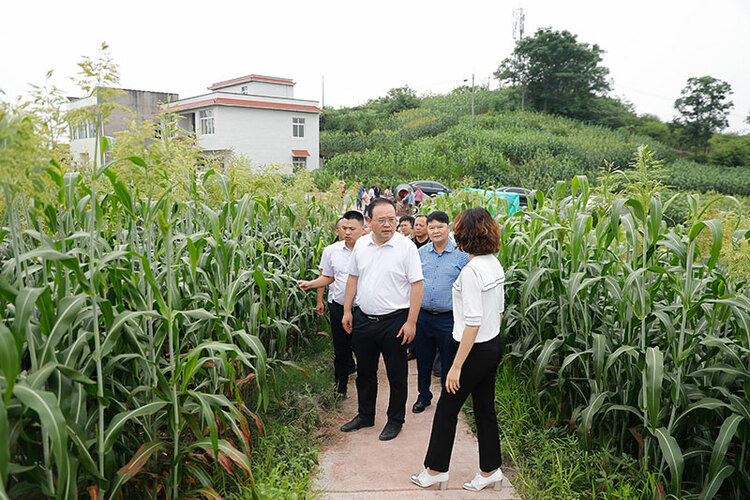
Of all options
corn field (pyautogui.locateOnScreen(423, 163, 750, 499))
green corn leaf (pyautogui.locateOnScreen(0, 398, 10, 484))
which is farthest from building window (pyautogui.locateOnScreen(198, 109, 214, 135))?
green corn leaf (pyautogui.locateOnScreen(0, 398, 10, 484))

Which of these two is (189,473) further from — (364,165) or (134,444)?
(364,165)

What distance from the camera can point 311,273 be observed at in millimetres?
6426

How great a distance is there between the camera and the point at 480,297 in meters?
3.22

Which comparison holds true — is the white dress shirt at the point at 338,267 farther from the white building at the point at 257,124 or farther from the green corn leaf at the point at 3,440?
the white building at the point at 257,124

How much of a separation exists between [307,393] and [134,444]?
6.76 ft

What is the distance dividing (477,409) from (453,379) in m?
0.44

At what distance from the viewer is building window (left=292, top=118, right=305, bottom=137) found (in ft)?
112

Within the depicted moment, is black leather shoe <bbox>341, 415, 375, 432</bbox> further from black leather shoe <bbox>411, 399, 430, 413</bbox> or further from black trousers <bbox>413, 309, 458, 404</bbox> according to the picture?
black trousers <bbox>413, 309, 458, 404</bbox>

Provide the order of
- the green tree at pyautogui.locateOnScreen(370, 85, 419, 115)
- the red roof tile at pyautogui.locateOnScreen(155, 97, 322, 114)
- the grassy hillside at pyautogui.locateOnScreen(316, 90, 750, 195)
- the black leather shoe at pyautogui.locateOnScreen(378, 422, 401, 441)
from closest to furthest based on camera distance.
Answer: the black leather shoe at pyautogui.locateOnScreen(378, 422, 401, 441) → the red roof tile at pyautogui.locateOnScreen(155, 97, 322, 114) → the grassy hillside at pyautogui.locateOnScreen(316, 90, 750, 195) → the green tree at pyautogui.locateOnScreen(370, 85, 419, 115)

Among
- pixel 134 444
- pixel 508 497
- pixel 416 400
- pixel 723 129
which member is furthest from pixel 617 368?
pixel 723 129

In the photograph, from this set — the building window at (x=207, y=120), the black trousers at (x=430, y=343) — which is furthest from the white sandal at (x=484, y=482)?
the building window at (x=207, y=120)

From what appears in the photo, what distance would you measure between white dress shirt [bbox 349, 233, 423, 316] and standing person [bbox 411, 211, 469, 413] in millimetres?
490

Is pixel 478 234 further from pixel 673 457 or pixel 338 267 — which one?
pixel 338 267

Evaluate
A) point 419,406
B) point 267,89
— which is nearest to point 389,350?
point 419,406
